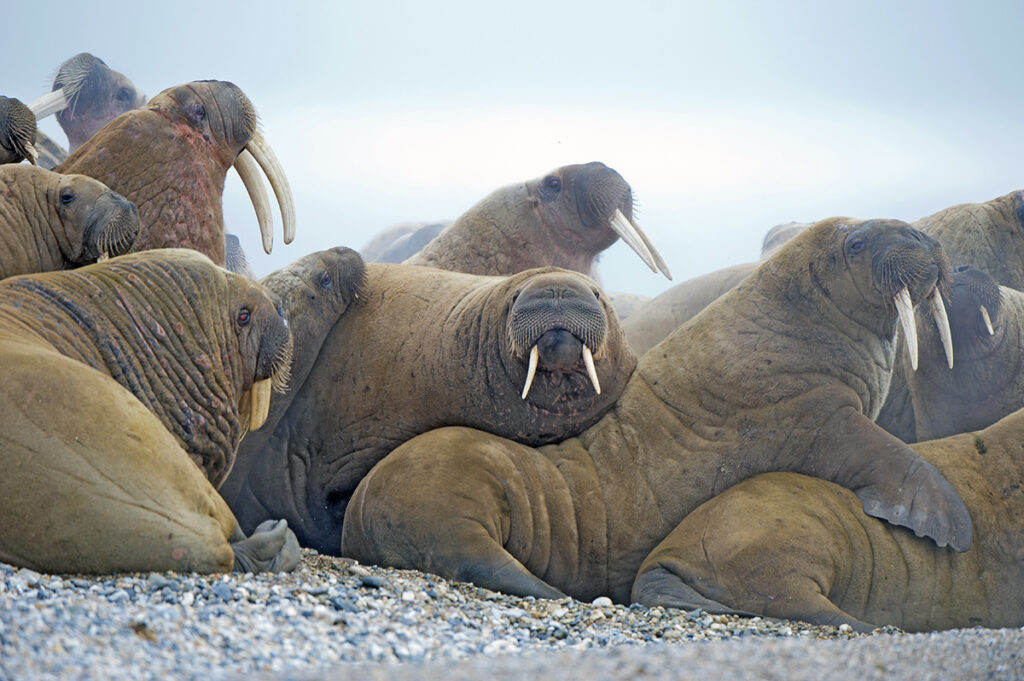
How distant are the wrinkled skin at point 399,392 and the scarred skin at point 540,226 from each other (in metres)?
1.27

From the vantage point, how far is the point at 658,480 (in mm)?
4504

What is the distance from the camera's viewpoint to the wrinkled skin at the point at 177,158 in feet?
15.2

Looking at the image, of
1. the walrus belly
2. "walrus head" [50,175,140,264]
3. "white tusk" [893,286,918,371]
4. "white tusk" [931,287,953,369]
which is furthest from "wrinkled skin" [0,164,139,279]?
"white tusk" [931,287,953,369]

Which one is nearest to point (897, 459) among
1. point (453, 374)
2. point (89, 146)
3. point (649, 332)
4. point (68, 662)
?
point (453, 374)

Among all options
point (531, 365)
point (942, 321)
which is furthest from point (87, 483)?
point (942, 321)

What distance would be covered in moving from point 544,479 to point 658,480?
51 cm

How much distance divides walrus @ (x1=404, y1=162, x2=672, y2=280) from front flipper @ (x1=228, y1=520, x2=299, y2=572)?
118 inches

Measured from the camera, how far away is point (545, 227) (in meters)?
6.38

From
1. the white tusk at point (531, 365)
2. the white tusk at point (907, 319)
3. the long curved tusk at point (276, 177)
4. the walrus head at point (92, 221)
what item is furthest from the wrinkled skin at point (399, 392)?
the white tusk at point (907, 319)

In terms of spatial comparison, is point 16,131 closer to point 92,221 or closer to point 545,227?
point 92,221

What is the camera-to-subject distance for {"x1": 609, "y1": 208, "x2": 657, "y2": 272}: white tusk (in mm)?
6062

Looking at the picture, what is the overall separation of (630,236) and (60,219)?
3230 mm

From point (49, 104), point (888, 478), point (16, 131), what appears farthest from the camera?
point (49, 104)

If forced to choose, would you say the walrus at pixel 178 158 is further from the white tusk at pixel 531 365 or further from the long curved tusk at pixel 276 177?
the white tusk at pixel 531 365
